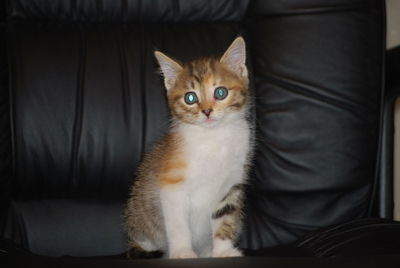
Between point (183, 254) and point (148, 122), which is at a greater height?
point (148, 122)

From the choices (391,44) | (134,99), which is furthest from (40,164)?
(391,44)

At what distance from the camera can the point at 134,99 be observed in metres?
1.62

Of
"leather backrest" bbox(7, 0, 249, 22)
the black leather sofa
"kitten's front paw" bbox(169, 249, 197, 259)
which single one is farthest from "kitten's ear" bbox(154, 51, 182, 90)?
"kitten's front paw" bbox(169, 249, 197, 259)

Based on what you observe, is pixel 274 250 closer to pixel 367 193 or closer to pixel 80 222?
pixel 367 193

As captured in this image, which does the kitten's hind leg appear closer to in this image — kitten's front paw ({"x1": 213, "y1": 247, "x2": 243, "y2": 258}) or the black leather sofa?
kitten's front paw ({"x1": 213, "y1": 247, "x2": 243, "y2": 258})

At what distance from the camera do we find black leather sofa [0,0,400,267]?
152cm

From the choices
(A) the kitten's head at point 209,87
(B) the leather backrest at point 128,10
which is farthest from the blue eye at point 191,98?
(B) the leather backrest at point 128,10

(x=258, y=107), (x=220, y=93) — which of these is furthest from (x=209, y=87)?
(x=258, y=107)

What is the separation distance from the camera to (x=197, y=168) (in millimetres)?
1356

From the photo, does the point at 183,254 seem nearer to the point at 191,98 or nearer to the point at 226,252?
the point at 226,252

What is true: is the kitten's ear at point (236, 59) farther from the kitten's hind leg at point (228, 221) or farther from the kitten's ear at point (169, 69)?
the kitten's hind leg at point (228, 221)

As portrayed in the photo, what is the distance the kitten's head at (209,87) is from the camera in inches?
54.9

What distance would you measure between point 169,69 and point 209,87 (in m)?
0.15

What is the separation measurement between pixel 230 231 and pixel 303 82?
0.55 m
